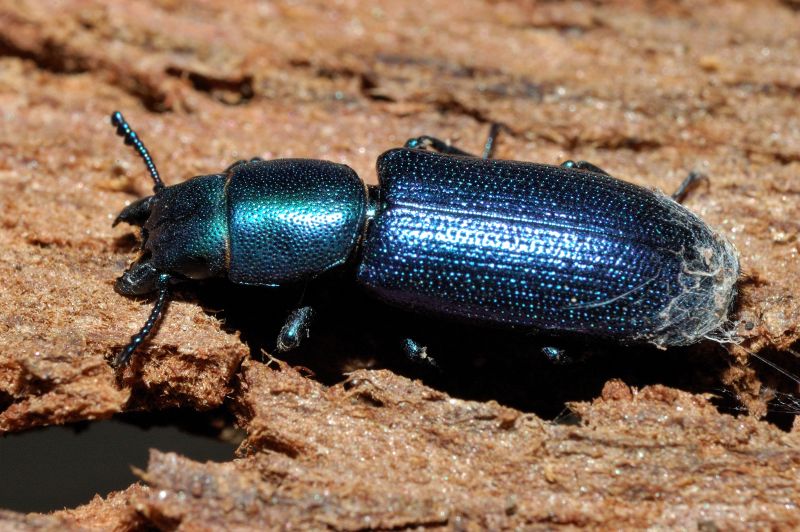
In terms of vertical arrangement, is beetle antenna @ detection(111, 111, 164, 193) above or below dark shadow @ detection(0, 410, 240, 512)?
above

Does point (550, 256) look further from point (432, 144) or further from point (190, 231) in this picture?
point (190, 231)

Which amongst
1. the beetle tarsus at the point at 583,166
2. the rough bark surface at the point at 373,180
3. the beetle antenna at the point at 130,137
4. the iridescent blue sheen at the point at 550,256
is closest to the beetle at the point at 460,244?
the iridescent blue sheen at the point at 550,256

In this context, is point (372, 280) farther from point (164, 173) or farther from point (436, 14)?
point (436, 14)

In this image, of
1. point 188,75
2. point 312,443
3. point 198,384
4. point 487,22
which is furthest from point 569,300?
point 188,75

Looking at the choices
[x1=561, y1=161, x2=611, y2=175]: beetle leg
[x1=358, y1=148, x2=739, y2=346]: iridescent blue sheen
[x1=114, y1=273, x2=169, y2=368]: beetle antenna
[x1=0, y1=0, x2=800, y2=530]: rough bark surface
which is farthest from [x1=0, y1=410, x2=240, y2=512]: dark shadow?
[x1=561, y1=161, x2=611, y2=175]: beetle leg

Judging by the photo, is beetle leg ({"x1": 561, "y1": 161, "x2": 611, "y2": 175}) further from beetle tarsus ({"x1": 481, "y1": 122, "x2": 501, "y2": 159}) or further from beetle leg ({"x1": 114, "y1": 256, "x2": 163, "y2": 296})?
beetle leg ({"x1": 114, "y1": 256, "x2": 163, "y2": 296})

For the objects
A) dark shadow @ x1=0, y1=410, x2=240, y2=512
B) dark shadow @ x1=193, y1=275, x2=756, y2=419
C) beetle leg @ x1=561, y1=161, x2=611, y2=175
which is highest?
beetle leg @ x1=561, y1=161, x2=611, y2=175
